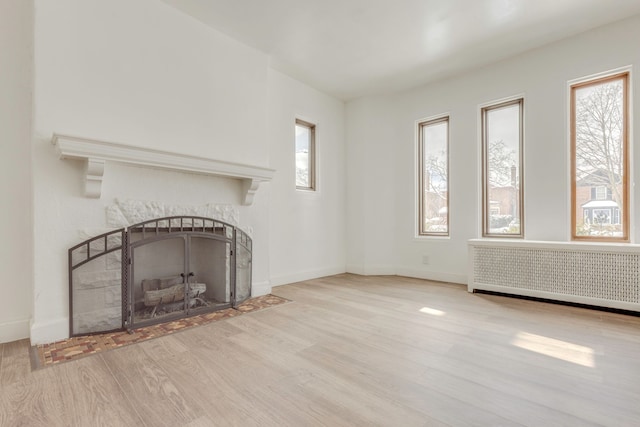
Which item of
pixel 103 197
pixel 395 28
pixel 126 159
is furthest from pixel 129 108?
pixel 395 28

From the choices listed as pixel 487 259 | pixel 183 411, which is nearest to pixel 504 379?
pixel 183 411

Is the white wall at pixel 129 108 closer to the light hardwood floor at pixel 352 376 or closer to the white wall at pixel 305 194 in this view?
the white wall at pixel 305 194

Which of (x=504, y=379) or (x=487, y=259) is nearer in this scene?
(x=504, y=379)

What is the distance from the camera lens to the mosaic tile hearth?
1.99 metres

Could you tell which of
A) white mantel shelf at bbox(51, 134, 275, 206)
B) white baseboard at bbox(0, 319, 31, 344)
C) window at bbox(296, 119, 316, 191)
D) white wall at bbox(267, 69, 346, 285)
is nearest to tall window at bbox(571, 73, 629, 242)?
white wall at bbox(267, 69, 346, 285)

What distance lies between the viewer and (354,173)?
5.05 m

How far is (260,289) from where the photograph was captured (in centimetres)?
355

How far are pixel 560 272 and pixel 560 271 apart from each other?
0.03 feet

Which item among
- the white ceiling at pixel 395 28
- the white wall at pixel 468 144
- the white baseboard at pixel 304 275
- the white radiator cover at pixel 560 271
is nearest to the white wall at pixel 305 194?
the white baseboard at pixel 304 275

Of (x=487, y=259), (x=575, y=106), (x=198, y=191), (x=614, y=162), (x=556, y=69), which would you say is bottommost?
(x=487, y=259)

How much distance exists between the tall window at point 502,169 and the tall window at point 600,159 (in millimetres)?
531

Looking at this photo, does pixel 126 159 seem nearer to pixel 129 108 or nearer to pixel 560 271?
pixel 129 108

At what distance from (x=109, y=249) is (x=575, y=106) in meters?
4.97

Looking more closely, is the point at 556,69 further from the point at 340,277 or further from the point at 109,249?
the point at 109,249
